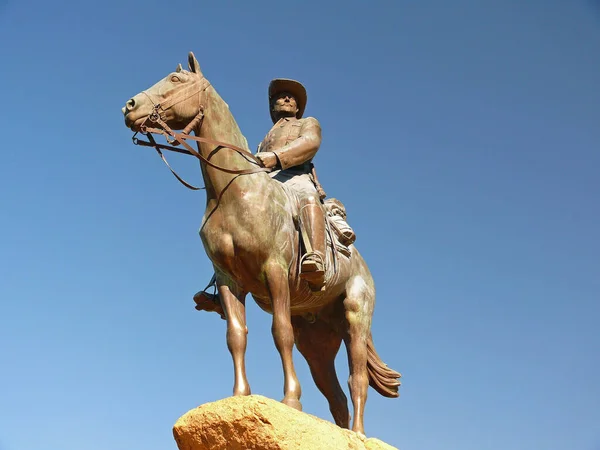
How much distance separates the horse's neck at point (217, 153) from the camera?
9.38 metres

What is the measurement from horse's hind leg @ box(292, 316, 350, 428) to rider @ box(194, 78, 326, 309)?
133cm

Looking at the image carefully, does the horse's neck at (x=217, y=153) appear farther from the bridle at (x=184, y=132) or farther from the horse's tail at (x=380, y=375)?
the horse's tail at (x=380, y=375)

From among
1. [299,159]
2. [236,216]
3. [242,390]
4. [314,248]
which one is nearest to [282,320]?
[242,390]

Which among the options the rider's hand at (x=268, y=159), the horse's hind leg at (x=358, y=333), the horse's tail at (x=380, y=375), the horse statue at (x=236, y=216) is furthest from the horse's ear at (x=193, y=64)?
the horse's tail at (x=380, y=375)

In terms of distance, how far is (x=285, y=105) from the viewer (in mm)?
11102

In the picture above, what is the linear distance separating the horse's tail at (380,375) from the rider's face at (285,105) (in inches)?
121

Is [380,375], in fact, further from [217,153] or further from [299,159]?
[217,153]

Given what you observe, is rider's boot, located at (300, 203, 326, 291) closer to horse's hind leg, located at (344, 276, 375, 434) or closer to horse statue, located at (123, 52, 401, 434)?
horse statue, located at (123, 52, 401, 434)

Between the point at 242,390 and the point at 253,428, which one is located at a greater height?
the point at 242,390

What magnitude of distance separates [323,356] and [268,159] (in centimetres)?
286

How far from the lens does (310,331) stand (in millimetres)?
11070

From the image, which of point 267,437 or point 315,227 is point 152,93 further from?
point 267,437

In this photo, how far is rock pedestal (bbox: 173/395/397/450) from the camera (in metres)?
8.20

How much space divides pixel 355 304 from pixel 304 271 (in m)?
1.32
